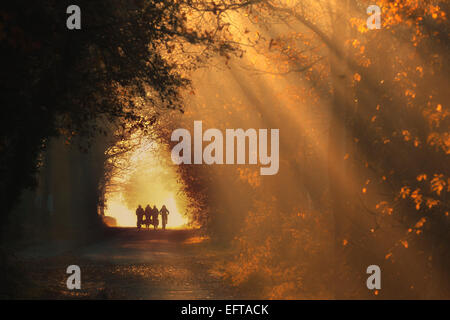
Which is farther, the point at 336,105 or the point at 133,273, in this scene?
the point at 133,273

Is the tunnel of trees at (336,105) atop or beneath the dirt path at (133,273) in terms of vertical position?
atop

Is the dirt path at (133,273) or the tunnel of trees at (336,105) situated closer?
the tunnel of trees at (336,105)

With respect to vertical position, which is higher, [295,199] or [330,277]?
[295,199]

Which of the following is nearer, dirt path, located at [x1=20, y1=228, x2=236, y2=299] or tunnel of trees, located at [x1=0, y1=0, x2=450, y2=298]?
tunnel of trees, located at [x1=0, y1=0, x2=450, y2=298]

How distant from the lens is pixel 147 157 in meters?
79.4

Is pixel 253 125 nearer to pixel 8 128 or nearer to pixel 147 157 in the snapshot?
pixel 8 128

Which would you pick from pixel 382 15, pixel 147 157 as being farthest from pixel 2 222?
pixel 147 157

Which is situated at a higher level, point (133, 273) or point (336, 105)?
point (336, 105)

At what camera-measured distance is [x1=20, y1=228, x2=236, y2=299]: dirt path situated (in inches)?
611

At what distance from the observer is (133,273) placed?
20266mm

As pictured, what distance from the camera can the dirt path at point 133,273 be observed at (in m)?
15.5

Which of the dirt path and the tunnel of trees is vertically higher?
the tunnel of trees

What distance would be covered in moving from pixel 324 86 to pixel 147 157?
202ft
